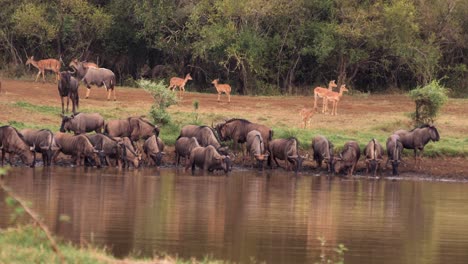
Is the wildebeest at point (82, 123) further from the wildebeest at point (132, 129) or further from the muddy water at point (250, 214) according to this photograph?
the muddy water at point (250, 214)

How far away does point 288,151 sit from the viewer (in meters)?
31.2

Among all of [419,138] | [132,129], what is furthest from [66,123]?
[419,138]

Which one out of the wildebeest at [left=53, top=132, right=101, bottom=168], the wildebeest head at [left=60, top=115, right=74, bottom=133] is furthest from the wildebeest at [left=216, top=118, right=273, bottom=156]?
the wildebeest at [left=53, top=132, right=101, bottom=168]

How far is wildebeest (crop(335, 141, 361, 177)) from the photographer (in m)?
31.1

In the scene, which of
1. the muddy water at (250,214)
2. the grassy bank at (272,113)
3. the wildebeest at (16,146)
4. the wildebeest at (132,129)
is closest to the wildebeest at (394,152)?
the grassy bank at (272,113)

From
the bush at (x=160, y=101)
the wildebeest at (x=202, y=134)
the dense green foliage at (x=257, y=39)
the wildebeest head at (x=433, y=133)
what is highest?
the dense green foliage at (x=257, y=39)

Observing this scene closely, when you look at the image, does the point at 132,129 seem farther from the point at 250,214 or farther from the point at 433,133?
the point at 250,214

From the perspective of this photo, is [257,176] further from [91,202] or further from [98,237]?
[98,237]

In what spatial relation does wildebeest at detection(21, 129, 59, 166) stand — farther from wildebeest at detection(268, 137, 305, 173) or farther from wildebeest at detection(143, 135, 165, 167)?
wildebeest at detection(268, 137, 305, 173)

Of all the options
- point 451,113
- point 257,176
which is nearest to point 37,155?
point 257,176

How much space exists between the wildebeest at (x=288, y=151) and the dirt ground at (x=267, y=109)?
107 centimetres

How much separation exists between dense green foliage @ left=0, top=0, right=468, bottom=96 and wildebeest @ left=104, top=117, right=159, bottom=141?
37.9 feet

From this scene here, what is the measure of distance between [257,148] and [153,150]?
122 inches

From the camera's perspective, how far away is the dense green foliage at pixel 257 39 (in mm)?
44406
